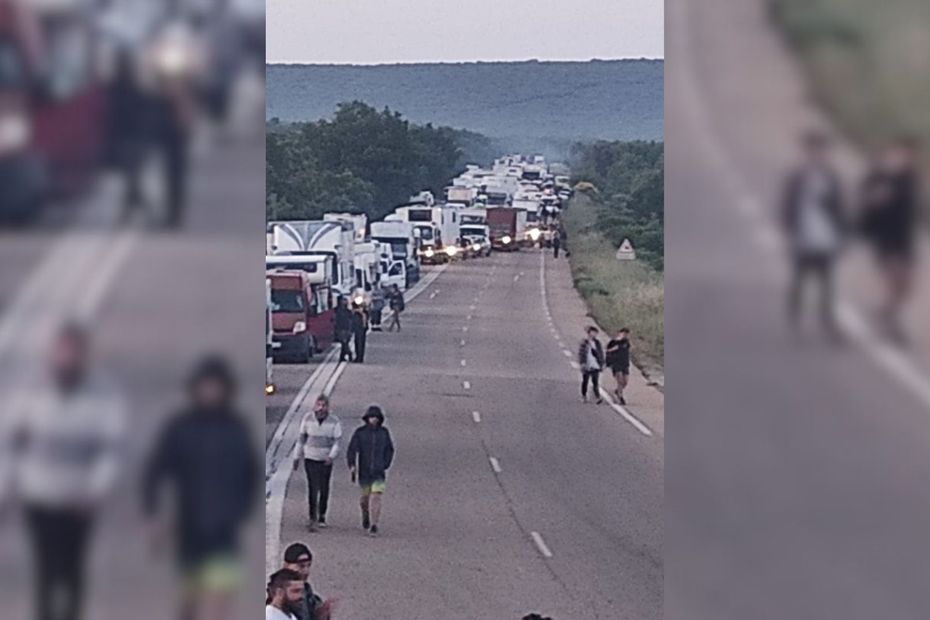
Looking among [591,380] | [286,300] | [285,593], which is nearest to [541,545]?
[591,380]

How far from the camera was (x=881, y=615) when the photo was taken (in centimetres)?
246

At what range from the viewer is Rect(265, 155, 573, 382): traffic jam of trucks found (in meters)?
10.8

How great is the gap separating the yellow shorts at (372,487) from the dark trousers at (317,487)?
20cm

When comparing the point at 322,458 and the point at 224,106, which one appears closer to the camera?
the point at 224,106

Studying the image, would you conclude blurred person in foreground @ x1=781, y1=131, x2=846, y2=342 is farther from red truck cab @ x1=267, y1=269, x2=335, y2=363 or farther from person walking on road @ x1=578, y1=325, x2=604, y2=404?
red truck cab @ x1=267, y1=269, x2=335, y2=363

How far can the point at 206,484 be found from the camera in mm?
2596

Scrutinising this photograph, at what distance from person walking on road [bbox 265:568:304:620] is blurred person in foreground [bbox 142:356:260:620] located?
1831mm

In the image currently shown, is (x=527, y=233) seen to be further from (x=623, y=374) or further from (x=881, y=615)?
(x=881, y=615)

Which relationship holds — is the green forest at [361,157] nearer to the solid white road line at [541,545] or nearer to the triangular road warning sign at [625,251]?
the triangular road warning sign at [625,251]

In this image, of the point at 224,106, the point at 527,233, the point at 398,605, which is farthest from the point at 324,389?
the point at 224,106

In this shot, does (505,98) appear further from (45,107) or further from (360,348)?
(45,107)

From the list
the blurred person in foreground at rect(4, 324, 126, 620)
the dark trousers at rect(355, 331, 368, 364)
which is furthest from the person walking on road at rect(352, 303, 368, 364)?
the blurred person in foreground at rect(4, 324, 126, 620)

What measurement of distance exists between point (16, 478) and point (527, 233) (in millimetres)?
10291

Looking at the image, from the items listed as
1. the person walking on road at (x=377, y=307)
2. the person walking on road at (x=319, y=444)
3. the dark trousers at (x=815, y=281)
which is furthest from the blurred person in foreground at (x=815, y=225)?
the person walking on road at (x=377, y=307)
